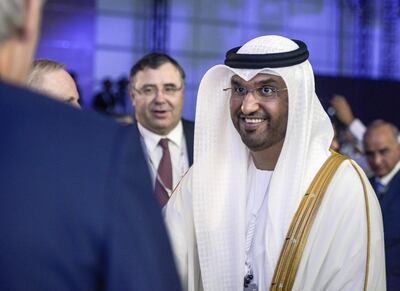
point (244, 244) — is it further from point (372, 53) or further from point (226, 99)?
point (372, 53)

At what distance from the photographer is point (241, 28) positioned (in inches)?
569

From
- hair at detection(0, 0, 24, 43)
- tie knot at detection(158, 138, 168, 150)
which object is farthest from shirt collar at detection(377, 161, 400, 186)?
hair at detection(0, 0, 24, 43)

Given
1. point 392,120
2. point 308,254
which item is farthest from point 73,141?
point 392,120

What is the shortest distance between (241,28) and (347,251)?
478 inches

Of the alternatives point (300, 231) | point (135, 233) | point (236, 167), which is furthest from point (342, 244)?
point (135, 233)

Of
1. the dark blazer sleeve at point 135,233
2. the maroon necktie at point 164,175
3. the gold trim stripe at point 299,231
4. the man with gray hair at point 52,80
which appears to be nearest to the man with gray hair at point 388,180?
the maroon necktie at point 164,175

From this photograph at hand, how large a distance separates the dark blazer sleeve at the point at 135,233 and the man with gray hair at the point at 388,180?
144 inches

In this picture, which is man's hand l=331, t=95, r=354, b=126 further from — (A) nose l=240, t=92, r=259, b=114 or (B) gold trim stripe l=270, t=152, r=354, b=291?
(B) gold trim stripe l=270, t=152, r=354, b=291

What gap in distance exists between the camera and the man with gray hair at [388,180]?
14.8 ft

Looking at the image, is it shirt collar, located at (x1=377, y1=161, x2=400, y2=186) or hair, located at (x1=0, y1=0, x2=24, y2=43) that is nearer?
hair, located at (x1=0, y1=0, x2=24, y2=43)

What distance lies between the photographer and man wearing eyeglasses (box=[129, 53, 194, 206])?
13.9ft

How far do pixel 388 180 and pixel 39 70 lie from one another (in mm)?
3055

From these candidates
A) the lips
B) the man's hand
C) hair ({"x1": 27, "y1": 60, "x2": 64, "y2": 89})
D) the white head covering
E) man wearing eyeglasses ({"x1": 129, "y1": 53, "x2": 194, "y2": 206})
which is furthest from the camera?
the man's hand

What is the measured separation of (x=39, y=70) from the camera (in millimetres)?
3096
